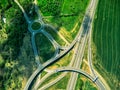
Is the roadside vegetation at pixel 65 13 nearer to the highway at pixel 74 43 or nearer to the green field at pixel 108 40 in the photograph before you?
the highway at pixel 74 43

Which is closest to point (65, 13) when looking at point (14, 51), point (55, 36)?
point (55, 36)

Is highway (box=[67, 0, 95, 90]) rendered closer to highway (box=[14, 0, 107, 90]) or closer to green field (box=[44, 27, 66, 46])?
highway (box=[14, 0, 107, 90])

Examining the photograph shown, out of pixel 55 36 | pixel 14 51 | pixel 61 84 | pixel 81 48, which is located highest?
pixel 55 36

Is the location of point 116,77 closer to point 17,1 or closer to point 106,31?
point 106,31

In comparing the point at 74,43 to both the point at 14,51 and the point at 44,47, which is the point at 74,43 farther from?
the point at 14,51

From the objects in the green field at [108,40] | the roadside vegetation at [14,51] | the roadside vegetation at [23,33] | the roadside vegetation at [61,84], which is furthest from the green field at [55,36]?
the roadside vegetation at [61,84]

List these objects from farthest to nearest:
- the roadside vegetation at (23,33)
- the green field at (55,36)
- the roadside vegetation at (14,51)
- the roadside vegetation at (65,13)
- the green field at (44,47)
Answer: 1. the roadside vegetation at (65,13)
2. the green field at (55,36)
3. the green field at (44,47)
4. the roadside vegetation at (23,33)
5. the roadside vegetation at (14,51)

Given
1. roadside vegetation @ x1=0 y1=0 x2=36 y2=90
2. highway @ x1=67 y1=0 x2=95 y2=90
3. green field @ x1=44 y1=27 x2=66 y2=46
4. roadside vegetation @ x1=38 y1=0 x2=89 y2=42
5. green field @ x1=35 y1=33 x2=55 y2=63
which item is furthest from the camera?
roadside vegetation @ x1=38 y1=0 x2=89 y2=42

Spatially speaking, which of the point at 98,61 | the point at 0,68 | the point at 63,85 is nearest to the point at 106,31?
the point at 98,61

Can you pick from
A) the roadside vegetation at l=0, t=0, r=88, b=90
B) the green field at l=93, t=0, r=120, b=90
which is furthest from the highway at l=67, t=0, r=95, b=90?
the green field at l=93, t=0, r=120, b=90
